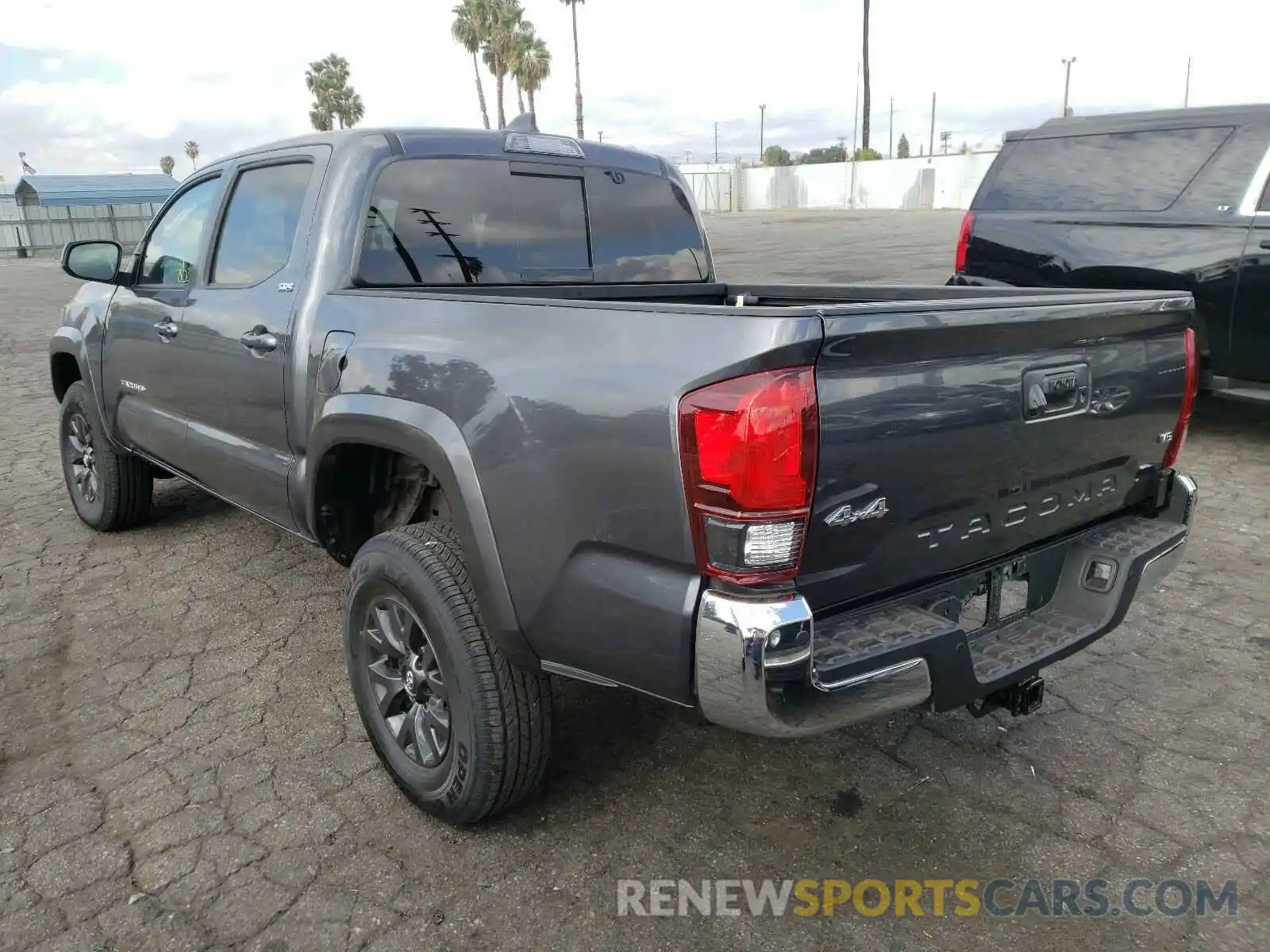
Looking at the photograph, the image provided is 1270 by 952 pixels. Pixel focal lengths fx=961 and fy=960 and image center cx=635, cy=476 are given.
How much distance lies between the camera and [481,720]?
234cm

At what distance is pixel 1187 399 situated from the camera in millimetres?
2711

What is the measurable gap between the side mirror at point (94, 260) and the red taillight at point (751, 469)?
3418 millimetres

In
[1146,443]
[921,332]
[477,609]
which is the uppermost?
[921,332]

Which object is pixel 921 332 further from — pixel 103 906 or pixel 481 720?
pixel 103 906

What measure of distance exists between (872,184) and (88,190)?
1413 inches

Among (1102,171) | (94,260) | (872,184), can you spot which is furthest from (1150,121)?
(872,184)

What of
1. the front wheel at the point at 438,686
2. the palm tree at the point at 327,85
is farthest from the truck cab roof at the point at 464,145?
the palm tree at the point at 327,85

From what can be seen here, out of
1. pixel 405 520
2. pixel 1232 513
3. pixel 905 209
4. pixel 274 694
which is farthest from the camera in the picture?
pixel 905 209

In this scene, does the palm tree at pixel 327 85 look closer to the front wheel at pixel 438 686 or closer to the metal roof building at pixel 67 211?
the metal roof building at pixel 67 211

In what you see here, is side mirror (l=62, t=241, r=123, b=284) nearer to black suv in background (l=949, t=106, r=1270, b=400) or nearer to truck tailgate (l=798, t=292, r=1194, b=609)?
truck tailgate (l=798, t=292, r=1194, b=609)

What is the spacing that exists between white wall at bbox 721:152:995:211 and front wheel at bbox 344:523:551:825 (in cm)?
4113

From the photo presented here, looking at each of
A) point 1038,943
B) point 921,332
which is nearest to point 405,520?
point 921,332

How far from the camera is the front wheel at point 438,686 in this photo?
2.35 m

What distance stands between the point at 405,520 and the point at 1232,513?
4190mm
